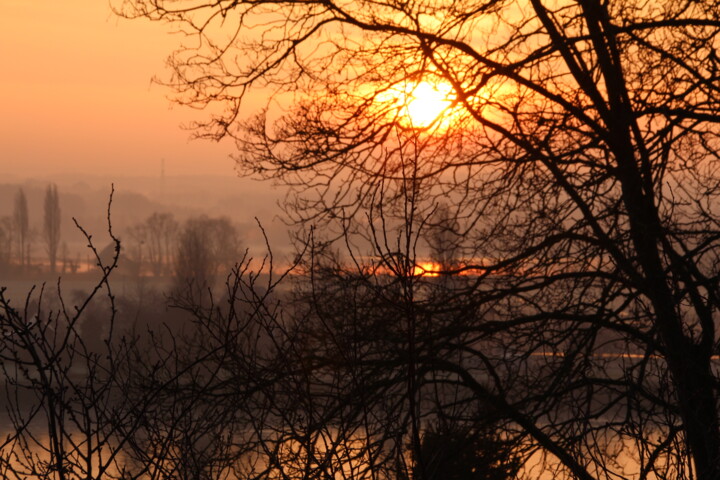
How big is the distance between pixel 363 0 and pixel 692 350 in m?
3.88

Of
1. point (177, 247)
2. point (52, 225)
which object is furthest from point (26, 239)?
point (177, 247)

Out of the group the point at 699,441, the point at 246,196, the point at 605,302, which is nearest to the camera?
the point at 699,441

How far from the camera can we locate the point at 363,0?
756 centimetres

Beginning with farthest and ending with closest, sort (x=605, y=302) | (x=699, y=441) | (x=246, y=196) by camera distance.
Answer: (x=246, y=196) → (x=605, y=302) → (x=699, y=441)

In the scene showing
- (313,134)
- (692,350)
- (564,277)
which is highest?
(313,134)

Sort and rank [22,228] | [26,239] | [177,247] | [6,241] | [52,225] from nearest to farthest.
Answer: [177,247] < [52,225] < [6,241] < [22,228] < [26,239]

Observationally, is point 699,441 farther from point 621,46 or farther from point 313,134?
point 313,134

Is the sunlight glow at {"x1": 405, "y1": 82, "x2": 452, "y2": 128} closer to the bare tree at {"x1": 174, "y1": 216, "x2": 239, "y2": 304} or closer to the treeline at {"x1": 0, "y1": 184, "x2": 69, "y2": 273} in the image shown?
the bare tree at {"x1": 174, "y1": 216, "x2": 239, "y2": 304}

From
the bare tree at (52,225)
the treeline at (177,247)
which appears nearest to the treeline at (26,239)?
the bare tree at (52,225)

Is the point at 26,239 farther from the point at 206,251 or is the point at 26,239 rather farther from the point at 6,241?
the point at 206,251

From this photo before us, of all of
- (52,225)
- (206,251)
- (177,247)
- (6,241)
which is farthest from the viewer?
(6,241)

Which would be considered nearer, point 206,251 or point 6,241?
point 206,251

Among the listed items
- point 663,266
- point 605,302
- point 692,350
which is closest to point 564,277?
point 605,302

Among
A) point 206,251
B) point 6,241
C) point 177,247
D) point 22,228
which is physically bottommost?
point 206,251
